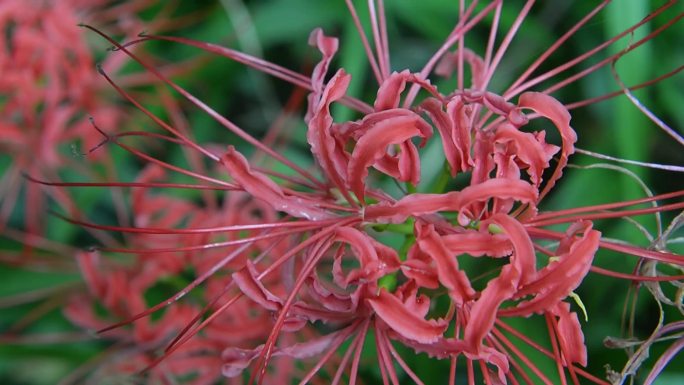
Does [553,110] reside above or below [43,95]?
above

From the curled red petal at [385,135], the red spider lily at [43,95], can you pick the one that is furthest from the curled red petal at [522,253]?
the red spider lily at [43,95]

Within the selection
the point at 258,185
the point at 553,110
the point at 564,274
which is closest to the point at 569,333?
the point at 564,274

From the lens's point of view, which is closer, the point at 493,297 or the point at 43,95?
the point at 493,297

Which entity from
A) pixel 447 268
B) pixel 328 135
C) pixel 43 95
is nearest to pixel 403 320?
pixel 447 268

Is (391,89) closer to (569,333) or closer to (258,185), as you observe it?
(258,185)

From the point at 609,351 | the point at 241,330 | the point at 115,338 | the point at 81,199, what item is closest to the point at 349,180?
the point at 241,330

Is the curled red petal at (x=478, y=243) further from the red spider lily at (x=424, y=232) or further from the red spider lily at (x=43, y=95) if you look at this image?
the red spider lily at (x=43, y=95)

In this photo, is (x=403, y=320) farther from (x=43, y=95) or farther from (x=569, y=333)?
(x=43, y=95)

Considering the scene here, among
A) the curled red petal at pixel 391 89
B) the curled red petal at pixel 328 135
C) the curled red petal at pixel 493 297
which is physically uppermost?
the curled red petal at pixel 391 89
